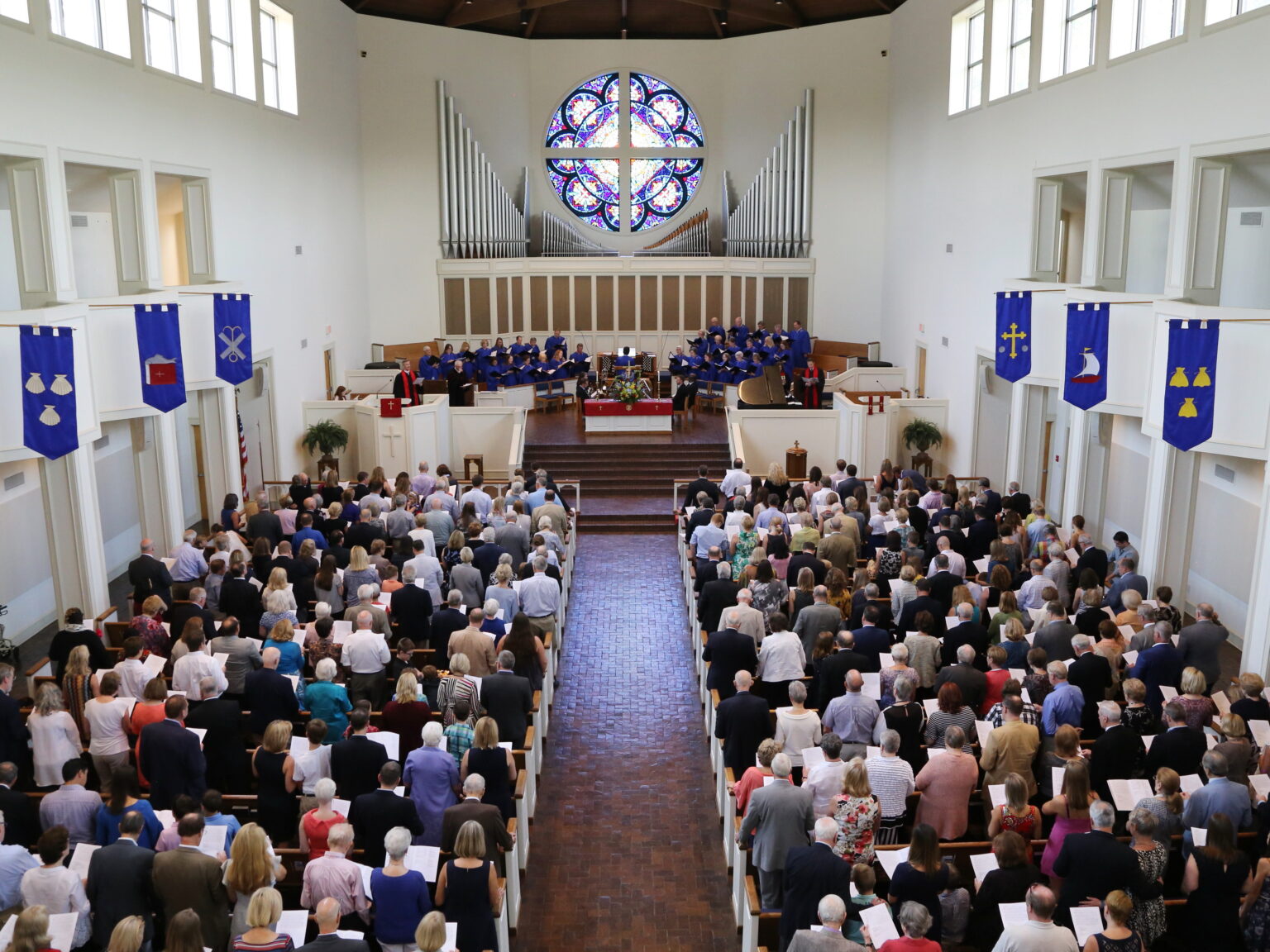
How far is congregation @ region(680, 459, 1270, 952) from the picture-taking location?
20.0 feet

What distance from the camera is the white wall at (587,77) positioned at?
25.2 metres

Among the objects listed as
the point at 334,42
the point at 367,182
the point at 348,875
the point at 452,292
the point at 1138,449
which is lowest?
the point at 348,875

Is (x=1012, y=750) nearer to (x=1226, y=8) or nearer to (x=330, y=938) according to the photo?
(x=330, y=938)

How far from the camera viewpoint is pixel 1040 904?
546 cm

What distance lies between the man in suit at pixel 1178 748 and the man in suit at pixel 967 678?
4.14 feet

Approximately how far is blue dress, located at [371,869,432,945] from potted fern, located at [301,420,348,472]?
46.2 ft

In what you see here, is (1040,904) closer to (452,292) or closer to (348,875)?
(348,875)

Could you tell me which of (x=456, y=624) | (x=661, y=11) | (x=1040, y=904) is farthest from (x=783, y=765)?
(x=661, y=11)

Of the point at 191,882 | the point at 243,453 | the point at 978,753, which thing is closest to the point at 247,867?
the point at 191,882

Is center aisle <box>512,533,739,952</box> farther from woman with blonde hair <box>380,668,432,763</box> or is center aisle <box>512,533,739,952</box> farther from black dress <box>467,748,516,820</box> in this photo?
woman with blonde hair <box>380,668,432,763</box>

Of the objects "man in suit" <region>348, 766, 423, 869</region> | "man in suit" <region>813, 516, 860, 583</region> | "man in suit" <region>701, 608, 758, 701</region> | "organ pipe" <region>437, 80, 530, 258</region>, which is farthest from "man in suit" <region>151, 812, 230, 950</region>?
"organ pipe" <region>437, 80, 530, 258</region>

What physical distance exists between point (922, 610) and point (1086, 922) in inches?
165

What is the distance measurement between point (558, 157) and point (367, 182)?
18.8 feet

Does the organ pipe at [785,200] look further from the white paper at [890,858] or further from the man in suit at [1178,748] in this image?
the white paper at [890,858]
